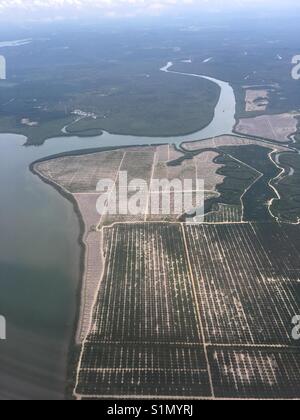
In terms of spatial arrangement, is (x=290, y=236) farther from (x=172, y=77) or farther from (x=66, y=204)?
(x=172, y=77)

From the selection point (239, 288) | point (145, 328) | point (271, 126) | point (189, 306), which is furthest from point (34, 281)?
point (271, 126)

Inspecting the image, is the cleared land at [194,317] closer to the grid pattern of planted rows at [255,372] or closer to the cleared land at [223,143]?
the grid pattern of planted rows at [255,372]

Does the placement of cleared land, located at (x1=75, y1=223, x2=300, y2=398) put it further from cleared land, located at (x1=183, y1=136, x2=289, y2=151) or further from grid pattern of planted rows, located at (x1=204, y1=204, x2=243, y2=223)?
cleared land, located at (x1=183, y1=136, x2=289, y2=151)

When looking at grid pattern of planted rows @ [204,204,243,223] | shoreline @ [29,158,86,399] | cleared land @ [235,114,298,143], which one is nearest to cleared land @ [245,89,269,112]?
cleared land @ [235,114,298,143]

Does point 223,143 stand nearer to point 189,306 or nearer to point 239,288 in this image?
point 239,288

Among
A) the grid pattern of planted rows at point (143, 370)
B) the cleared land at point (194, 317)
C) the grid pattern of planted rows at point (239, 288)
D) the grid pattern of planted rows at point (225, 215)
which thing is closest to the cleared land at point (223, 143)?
the grid pattern of planted rows at point (225, 215)
